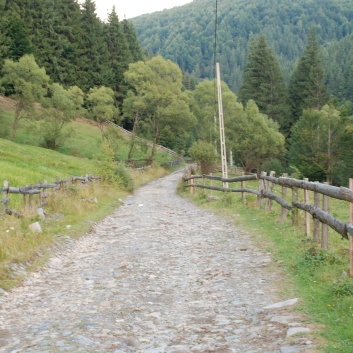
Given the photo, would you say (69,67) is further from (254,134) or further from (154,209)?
(154,209)

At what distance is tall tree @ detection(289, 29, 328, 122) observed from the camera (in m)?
76.2

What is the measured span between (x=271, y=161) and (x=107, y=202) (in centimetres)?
4904

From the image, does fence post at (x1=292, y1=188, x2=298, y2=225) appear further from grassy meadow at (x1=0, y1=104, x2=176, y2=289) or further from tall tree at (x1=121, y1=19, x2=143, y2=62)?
tall tree at (x1=121, y1=19, x2=143, y2=62)

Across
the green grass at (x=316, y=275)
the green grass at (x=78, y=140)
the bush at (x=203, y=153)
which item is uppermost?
the green grass at (x=78, y=140)

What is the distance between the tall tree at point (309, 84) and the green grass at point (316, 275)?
67583 millimetres

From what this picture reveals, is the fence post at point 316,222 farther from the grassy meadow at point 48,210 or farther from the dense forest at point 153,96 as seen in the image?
the dense forest at point 153,96

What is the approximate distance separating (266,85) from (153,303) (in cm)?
7640

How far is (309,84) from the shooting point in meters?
76.6

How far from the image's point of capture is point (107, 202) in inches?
858

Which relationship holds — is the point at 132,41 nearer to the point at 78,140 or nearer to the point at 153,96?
the point at 78,140

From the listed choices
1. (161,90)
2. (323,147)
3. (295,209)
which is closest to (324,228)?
(295,209)

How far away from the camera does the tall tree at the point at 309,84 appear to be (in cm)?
7625

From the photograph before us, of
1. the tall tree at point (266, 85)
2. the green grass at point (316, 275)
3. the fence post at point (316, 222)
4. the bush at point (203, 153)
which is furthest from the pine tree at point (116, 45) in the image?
the fence post at point (316, 222)

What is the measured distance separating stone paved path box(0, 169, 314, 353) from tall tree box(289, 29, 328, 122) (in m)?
69.7
